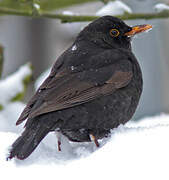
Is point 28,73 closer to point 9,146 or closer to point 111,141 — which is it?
point 9,146

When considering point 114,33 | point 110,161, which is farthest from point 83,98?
point 114,33

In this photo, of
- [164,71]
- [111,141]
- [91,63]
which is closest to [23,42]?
[164,71]

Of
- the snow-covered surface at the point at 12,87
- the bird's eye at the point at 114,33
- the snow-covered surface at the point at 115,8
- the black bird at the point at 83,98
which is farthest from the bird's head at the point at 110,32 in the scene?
the snow-covered surface at the point at 12,87

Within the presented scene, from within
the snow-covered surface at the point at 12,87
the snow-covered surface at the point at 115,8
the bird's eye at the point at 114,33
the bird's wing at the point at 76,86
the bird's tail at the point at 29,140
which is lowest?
the snow-covered surface at the point at 12,87

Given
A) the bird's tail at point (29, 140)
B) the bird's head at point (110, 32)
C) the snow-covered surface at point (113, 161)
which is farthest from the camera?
the bird's head at point (110, 32)

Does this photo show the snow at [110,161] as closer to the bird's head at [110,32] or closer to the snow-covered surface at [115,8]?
the bird's head at [110,32]

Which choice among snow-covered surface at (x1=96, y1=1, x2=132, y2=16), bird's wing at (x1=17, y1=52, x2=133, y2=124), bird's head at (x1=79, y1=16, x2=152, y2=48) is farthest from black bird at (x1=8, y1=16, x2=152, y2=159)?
snow-covered surface at (x1=96, y1=1, x2=132, y2=16)

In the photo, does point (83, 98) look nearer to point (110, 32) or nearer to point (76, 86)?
point (76, 86)
